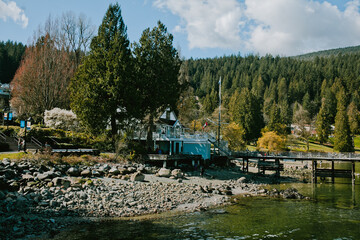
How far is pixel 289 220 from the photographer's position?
1764 cm

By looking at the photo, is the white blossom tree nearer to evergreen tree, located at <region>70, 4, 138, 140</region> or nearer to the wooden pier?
evergreen tree, located at <region>70, 4, 138, 140</region>

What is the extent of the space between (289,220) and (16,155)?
21880 mm

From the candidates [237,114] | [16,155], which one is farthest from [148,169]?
[237,114]

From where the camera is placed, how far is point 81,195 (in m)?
17.6

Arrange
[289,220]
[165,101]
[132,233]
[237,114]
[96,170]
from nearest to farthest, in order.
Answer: [132,233], [289,220], [96,170], [165,101], [237,114]

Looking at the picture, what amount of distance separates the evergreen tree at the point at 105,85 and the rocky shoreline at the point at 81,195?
6932 mm

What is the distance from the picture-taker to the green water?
13.7 meters

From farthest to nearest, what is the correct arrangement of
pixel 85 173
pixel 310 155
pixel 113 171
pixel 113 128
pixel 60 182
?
pixel 310 155
pixel 113 128
pixel 113 171
pixel 85 173
pixel 60 182

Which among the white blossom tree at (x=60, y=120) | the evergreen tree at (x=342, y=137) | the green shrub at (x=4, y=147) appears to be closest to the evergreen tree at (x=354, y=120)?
the evergreen tree at (x=342, y=137)

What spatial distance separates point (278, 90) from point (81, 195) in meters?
127

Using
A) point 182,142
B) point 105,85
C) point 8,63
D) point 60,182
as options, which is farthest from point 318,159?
point 8,63

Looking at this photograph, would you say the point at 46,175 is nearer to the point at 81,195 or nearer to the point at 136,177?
the point at 81,195

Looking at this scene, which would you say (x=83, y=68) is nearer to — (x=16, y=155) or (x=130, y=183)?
(x=16, y=155)

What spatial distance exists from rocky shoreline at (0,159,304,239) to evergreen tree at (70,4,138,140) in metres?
6.93
